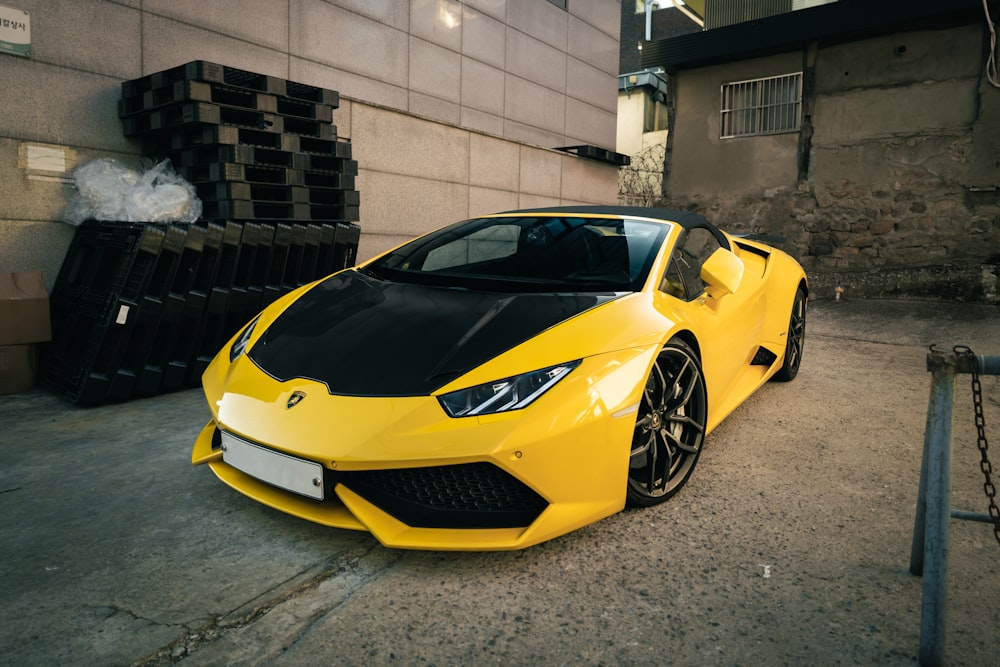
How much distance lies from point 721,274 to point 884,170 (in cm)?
857

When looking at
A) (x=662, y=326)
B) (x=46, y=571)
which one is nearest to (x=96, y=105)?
(x=46, y=571)

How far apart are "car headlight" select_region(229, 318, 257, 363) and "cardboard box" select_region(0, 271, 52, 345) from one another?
2.14 meters

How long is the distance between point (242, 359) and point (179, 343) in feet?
6.15

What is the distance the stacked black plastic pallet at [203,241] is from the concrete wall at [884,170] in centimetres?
780

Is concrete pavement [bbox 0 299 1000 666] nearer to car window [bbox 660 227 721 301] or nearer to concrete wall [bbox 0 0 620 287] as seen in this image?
car window [bbox 660 227 721 301]

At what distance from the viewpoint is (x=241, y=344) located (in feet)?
8.90

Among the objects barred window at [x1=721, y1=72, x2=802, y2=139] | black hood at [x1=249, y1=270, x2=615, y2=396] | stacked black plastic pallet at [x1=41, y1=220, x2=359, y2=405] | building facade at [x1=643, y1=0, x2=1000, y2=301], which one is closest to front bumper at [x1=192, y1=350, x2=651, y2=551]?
black hood at [x1=249, y1=270, x2=615, y2=396]

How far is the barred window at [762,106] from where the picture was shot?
10.9 m

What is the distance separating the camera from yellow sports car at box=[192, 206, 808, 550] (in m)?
1.98

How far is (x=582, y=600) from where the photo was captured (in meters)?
1.90

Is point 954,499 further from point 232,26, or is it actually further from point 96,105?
point 232,26

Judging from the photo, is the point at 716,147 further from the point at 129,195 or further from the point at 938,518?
the point at 938,518

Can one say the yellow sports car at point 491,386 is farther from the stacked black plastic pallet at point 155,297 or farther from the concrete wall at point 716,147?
the concrete wall at point 716,147

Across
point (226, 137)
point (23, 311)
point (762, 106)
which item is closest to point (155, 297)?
point (23, 311)
